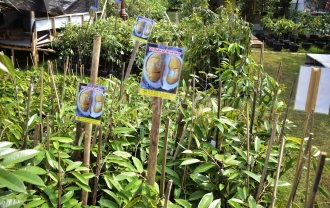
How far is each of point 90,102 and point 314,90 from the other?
2.81 ft

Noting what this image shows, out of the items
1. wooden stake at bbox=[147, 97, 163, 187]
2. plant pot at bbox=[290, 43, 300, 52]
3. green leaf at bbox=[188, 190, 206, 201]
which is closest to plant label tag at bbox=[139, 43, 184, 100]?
wooden stake at bbox=[147, 97, 163, 187]

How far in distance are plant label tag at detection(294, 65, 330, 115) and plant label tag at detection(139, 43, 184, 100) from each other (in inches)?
17.8

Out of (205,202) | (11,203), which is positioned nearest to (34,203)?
(11,203)

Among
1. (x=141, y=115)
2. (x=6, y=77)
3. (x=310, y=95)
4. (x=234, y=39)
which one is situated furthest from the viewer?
(x=234, y=39)

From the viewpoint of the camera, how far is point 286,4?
13562 mm

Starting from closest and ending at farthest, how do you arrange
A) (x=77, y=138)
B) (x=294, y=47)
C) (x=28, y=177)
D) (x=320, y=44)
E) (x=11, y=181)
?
1. (x=11, y=181)
2. (x=28, y=177)
3. (x=77, y=138)
4. (x=294, y=47)
5. (x=320, y=44)

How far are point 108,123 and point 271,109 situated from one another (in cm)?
87

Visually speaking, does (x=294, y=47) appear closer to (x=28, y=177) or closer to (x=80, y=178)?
(x=80, y=178)

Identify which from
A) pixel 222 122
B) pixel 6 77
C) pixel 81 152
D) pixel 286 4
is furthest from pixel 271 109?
pixel 286 4

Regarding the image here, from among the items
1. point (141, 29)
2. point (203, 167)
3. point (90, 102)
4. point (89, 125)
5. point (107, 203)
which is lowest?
point (107, 203)

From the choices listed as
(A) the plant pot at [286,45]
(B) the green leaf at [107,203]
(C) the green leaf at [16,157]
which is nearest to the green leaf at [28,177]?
(C) the green leaf at [16,157]

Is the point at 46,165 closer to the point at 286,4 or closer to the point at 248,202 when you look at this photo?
the point at 248,202

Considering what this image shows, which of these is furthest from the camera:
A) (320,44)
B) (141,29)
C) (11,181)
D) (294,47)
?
(320,44)

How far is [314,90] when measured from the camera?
3.54 ft
